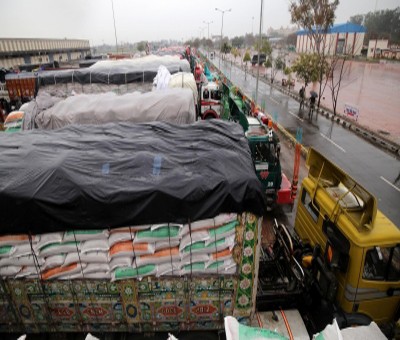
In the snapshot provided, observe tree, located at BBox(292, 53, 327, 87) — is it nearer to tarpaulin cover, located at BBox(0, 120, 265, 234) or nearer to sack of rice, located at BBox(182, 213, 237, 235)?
tarpaulin cover, located at BBox(0, 120, 265, 234)

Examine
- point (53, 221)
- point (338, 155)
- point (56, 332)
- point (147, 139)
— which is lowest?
point (338, 155)

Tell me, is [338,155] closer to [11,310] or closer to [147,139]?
[147,139]

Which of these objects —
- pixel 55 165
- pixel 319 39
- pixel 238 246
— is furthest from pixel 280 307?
pixel 319 39

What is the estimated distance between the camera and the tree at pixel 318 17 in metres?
19.9

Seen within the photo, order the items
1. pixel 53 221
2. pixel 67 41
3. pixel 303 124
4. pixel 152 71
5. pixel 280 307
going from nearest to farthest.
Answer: pixel 53 221 → pixel 280 307 → pixel 152 71 → pixel 303 124 → pixel 67 41

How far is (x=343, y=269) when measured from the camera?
Answer: 4.08 metres

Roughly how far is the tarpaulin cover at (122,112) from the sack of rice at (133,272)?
234 inches

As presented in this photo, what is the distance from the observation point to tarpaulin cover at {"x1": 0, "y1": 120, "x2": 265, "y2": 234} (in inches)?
126

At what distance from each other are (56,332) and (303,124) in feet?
55.1

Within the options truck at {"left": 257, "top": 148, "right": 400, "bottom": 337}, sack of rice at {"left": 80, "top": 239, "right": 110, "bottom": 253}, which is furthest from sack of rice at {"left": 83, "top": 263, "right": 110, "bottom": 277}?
truck at {"left": 257, "top": 148, "right": 400, "bottom": 337}

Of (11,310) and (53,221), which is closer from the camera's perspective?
(53,221)

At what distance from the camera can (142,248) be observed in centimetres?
338

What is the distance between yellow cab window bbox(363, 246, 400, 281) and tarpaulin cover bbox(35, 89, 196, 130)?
6270 millimetres

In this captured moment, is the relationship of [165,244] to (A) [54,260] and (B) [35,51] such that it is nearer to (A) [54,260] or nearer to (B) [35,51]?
(A) [54,260]
